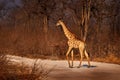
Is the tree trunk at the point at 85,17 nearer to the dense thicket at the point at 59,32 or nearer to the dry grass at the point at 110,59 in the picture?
the dense thicket at the point at 59,32

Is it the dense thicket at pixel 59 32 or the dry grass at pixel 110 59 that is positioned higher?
the dense thicket at pixel 59 32

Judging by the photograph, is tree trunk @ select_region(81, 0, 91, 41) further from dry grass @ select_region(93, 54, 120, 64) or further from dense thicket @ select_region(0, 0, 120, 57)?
dry grass @ select_region(93, 54, 120, 64)

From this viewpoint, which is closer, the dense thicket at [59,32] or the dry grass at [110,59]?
the dry grass at [110,59]

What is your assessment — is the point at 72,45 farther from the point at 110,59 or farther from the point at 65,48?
the point at 65,48

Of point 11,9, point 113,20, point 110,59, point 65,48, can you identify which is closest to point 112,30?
point 113,20

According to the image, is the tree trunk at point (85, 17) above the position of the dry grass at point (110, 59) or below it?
above

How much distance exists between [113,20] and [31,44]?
800 centimetres

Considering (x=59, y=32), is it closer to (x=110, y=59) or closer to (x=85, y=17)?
(x=85, y=17)

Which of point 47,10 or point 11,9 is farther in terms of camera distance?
point 11,9

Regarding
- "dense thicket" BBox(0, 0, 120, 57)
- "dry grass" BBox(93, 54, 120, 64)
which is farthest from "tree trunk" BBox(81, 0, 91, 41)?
"dry grass" BBox(93, 54, 120, 64)

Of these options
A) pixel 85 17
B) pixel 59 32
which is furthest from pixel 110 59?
pixel 59 32

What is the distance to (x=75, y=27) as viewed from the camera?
23.7 metres

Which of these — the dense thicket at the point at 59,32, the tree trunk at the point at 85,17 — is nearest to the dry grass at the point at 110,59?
the dense thicket at the point at 59,32

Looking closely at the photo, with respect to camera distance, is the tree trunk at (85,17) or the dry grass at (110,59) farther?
the tree trunk at (85,17)
